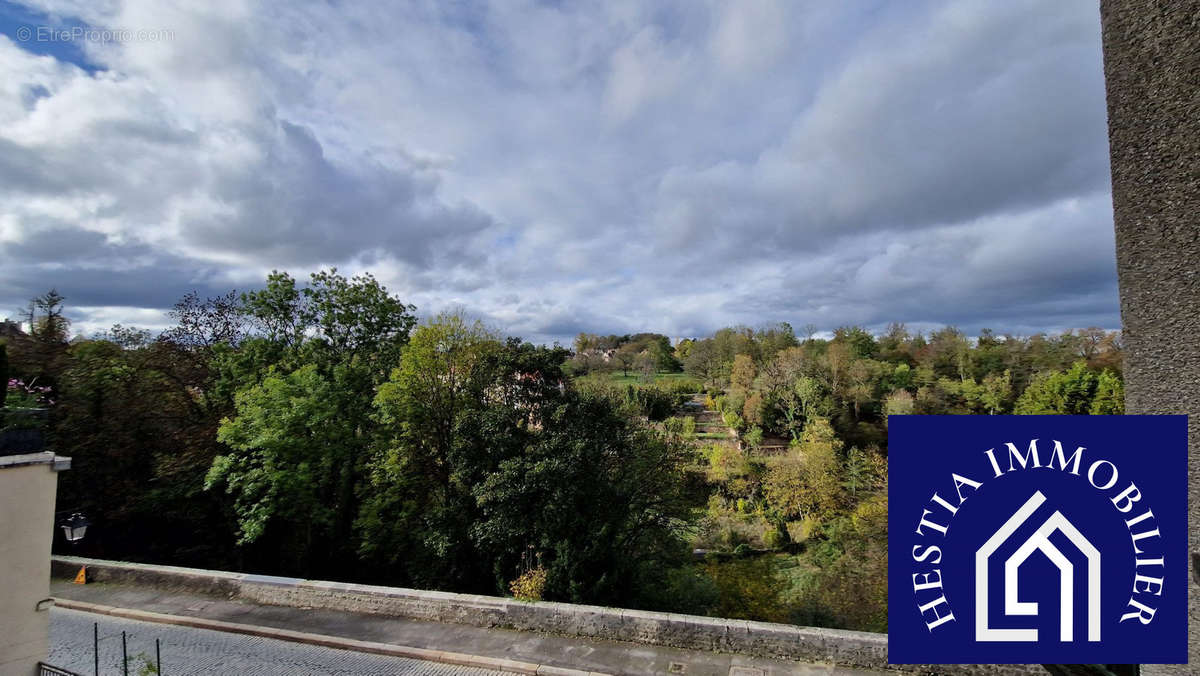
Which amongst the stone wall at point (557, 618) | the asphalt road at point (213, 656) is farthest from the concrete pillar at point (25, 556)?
the stone wall at point (557, 618)

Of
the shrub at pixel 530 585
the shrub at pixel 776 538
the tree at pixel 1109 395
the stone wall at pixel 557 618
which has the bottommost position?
the shrub at pixel 776 538

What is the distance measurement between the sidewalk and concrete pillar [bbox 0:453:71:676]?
11.1 feet

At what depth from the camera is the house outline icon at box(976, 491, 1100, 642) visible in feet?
9.74

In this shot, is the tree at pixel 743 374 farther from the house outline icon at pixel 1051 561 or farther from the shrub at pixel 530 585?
the house outline icon at pixel 1051 561

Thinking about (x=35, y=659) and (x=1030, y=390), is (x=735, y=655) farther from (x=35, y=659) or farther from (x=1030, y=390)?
(x=1030, y=390)

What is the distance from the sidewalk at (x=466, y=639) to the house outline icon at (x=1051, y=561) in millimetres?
4760

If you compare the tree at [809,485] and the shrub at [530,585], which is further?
the tree at [809,485]

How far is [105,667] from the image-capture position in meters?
7.37

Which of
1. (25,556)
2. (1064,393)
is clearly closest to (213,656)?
(25,556)

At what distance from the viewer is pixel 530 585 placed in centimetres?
1037

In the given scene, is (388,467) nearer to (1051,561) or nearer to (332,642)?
(332,642)

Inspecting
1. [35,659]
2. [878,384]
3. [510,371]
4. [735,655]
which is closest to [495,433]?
[510,371]

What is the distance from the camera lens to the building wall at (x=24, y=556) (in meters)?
5.35

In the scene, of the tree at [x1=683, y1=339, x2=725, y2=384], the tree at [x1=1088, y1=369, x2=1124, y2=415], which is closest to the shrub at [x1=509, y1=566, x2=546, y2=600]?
the tree at [x1=1088, y1=369, x2=1124, y2=415]
